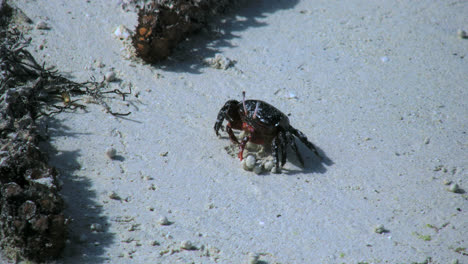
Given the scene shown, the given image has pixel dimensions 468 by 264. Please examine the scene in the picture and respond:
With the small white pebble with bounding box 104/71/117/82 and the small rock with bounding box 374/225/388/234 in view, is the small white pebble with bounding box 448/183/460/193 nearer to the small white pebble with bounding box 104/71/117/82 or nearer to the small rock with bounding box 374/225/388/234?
the small rock with bounding box 374/225/388/234

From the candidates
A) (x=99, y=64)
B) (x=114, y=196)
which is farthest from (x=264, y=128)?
(x=99, y=64)

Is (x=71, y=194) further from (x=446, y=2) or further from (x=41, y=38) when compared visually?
(x=446, y=2)

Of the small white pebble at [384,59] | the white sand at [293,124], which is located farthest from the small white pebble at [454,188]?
the small white pebble at [384,59]

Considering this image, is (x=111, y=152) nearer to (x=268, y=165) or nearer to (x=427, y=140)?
(x=268, y=165)

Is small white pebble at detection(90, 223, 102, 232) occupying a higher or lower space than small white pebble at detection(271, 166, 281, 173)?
lower

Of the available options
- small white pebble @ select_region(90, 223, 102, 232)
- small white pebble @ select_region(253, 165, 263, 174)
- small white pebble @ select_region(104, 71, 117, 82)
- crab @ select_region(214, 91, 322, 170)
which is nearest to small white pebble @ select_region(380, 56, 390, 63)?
crab @ select_region(214, 91, 322, 170)

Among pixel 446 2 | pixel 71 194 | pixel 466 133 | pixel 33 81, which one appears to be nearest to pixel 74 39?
pixel 33 81
